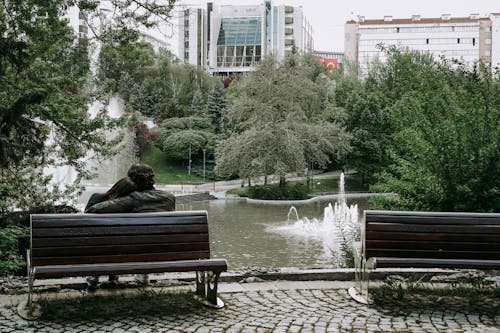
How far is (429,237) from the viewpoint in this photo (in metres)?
5.96

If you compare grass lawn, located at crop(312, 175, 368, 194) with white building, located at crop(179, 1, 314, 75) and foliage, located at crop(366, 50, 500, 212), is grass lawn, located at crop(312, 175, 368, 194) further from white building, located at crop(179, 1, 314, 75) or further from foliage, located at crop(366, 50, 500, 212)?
white building, located at crop(179, 1, 314, 75)

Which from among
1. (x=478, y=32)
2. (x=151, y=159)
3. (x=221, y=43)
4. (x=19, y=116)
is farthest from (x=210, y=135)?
(x=478, y=32)

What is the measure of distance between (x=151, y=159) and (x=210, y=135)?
21.2 ft

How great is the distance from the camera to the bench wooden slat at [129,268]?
199 inches

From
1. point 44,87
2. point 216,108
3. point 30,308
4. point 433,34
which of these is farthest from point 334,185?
point 433,34

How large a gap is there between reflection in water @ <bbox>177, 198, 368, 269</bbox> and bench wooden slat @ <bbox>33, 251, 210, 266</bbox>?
8.28 meters

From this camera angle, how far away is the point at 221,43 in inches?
4596

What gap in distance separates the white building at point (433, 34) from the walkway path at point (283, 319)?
111012 millimetres

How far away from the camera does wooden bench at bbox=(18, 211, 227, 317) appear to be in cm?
521

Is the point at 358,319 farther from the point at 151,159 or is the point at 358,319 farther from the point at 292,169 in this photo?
the point at 151,159

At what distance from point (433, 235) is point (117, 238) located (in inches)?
121

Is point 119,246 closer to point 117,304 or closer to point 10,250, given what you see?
point 117,304

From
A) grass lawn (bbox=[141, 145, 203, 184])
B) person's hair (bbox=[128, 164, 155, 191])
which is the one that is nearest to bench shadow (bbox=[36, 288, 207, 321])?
person's hair (bbox=[128, 164, 155, 191])

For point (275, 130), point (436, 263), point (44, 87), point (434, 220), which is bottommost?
point (436, 263)
